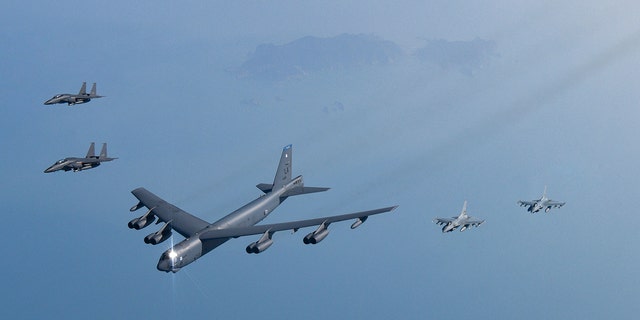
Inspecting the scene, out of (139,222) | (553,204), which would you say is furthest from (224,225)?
(553,204)

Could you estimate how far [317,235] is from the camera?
8394cm

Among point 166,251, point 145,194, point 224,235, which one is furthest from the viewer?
point 145,194

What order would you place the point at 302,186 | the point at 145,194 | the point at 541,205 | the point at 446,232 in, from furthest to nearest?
the point at 541,205
the point at 446,232
the point at 302,186
the point at 145,194

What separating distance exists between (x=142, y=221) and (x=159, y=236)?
7.31 m

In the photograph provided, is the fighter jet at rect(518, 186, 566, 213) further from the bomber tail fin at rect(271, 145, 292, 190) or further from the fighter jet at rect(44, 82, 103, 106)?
the fighter jet at rect(44, 82, 103, 106)

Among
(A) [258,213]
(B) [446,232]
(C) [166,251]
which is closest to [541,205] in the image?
(B) [446,232]

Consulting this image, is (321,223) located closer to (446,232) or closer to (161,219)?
(161,219)

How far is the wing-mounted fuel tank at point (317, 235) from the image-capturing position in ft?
275

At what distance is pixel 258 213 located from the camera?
319 ft

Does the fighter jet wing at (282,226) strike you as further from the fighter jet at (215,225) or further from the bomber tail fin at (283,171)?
the bomber tail fin at (283,171)

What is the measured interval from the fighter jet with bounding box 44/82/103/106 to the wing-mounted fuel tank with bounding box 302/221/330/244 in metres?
56.8

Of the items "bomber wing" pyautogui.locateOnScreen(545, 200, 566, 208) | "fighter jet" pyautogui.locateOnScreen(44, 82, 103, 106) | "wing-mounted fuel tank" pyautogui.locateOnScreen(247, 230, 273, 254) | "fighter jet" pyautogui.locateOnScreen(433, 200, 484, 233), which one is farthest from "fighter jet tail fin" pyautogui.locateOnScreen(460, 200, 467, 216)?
"fighter jet" pyautogui.locateOnScreen(44, 82, 103, 106)

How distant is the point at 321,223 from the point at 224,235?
11895 millimetres

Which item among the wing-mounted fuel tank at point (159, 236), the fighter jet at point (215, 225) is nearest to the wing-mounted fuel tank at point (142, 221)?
the fighter jet at point (215, 225)
